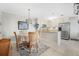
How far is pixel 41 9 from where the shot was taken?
4.74ft

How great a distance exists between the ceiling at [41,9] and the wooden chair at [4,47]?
1.43 ft

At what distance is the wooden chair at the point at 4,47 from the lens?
145cm

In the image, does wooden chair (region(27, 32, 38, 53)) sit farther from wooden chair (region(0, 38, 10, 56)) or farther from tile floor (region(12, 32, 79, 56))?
wooden chair (region(0, 38, 10, 56))

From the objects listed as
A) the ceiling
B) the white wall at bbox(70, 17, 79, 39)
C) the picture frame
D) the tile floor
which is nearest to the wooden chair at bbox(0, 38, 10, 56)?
the tile floor

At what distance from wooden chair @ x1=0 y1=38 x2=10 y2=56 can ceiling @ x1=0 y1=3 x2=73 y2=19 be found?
0.44 meters

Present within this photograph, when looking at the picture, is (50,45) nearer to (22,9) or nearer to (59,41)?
(59,41)

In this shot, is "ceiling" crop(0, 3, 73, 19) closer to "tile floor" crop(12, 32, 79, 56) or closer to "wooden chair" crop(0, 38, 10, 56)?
"tile floor" crop(12, 32, 79, 56)

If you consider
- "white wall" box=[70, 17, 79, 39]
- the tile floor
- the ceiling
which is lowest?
the tile floor

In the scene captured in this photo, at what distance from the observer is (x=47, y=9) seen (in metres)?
1.45

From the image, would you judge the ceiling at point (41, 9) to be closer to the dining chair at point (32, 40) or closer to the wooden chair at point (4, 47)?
the dining chair at point (32, 40)

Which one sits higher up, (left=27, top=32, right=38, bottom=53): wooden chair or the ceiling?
the ceiling

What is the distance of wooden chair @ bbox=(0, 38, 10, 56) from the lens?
1.45 m

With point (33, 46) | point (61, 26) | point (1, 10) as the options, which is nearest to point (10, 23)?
point (1, 10)

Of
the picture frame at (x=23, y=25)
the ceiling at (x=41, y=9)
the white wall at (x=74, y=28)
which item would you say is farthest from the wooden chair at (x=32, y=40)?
the white wall at (x=74, y=28)
